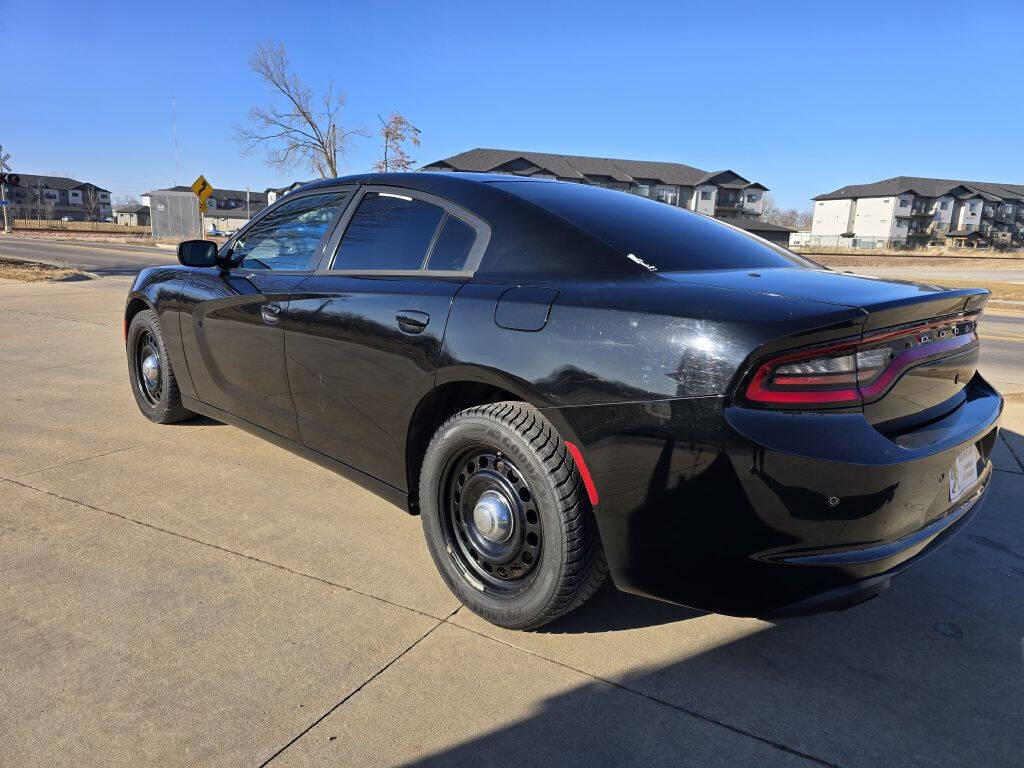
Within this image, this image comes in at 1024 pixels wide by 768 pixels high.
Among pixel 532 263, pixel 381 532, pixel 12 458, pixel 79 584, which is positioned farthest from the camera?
pixel 12 458

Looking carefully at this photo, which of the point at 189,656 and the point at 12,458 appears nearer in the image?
the point at 189,656

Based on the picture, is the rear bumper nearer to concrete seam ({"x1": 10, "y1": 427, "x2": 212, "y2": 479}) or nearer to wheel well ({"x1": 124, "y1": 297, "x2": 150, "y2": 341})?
concrete seam ({"x1": 10, "y1": 427, "x2": 212, "y2": 479})

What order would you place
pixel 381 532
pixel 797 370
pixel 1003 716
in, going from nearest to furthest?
pixel 797 370
pixel 1003 716
pixel 381 532

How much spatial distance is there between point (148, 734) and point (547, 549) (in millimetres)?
1226

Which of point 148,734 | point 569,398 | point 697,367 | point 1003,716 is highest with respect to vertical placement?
point 697,367

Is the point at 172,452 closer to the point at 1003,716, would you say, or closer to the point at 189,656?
the point at 189,656

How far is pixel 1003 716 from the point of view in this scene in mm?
2076

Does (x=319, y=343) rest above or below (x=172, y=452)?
above

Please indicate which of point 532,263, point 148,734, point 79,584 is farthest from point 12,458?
point 532,263

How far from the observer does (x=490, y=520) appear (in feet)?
8.03

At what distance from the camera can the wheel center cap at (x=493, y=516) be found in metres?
2.42

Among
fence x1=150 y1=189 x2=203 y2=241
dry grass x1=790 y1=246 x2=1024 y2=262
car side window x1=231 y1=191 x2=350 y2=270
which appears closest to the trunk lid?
car side window x1=231 y1=191 x2=350 y2=270

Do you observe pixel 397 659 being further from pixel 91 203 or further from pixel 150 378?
pixel 91 203

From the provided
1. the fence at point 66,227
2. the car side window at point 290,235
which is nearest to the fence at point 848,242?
the fence at point 66,227
